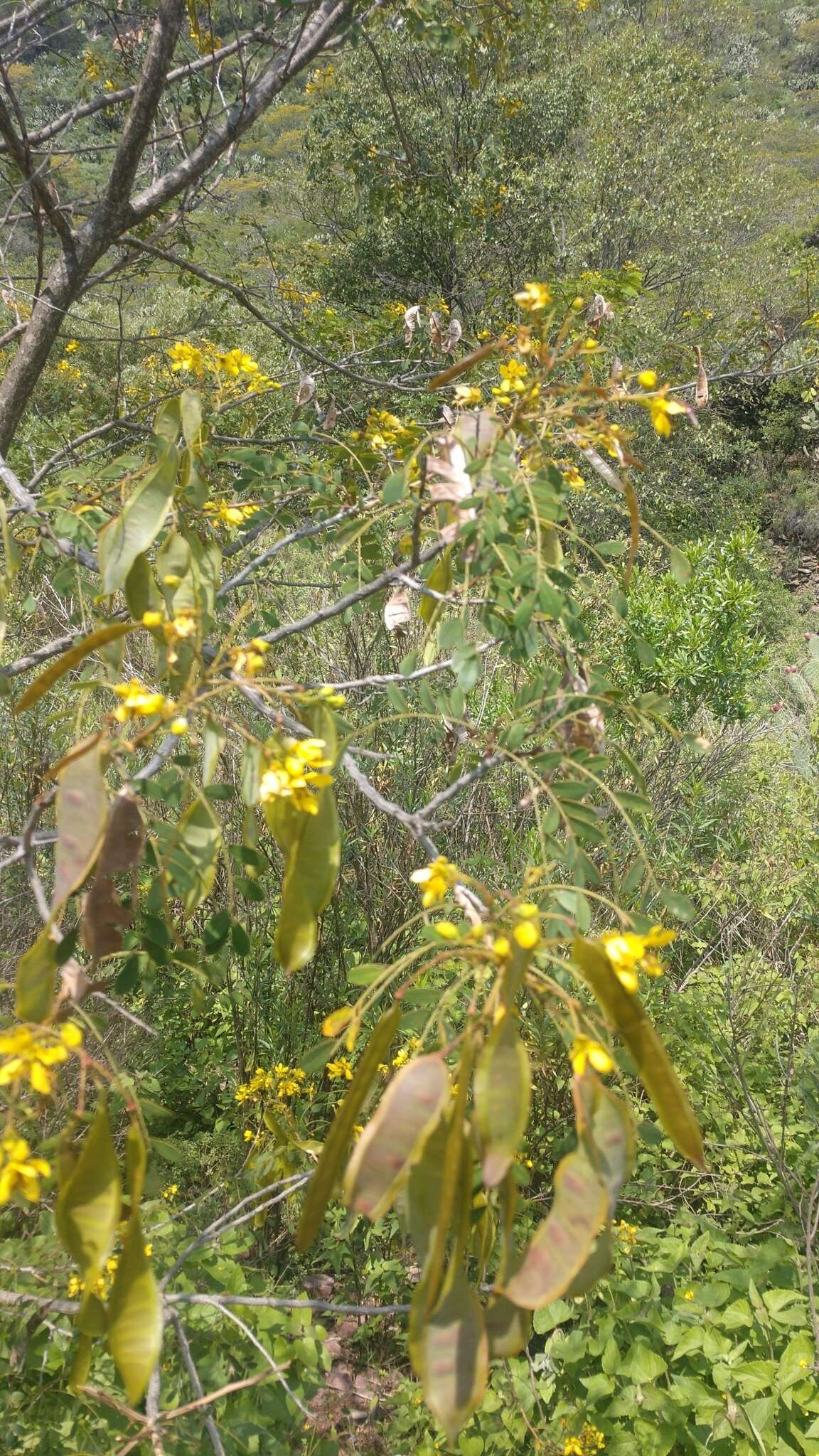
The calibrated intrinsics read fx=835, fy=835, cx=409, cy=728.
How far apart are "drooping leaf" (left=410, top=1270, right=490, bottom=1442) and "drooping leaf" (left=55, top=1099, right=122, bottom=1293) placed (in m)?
0.19

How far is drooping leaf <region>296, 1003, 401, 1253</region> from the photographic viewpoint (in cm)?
47

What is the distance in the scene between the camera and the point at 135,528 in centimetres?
66

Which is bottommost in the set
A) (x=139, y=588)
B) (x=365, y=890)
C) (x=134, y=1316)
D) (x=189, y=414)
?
(x=365, y=890)

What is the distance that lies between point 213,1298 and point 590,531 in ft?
23.4

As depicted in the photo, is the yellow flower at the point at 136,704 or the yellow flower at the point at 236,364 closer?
the yellow flower at the point at 136,704

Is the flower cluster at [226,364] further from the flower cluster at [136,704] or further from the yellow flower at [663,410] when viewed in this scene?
the flower cluster at [136,704]

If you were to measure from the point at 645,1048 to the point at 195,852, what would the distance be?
1.09ft

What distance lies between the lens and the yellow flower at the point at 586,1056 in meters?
0.48

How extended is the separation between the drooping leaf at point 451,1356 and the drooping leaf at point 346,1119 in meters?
0.09

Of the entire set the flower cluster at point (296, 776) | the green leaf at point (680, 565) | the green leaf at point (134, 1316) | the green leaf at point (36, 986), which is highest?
the flower cluster at point (296, 776)

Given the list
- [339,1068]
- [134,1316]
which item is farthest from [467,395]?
[339,1068]

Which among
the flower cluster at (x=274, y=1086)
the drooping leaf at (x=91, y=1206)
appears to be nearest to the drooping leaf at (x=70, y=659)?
the drooping leaf at (x=91, y=1206)

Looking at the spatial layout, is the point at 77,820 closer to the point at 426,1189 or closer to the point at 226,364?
the point at 426,1189

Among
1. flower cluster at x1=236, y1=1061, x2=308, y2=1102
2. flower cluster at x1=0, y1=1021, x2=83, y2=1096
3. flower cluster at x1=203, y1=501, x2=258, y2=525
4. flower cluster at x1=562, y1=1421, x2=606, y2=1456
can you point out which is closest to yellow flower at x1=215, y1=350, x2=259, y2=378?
flower cluster at x1=203, y1=501, x2=258, y2=525
